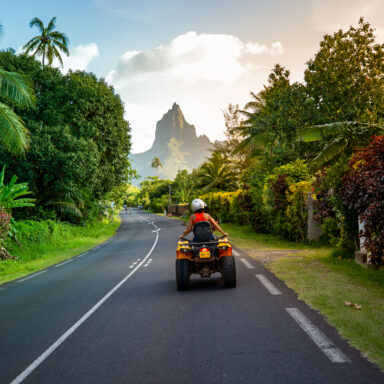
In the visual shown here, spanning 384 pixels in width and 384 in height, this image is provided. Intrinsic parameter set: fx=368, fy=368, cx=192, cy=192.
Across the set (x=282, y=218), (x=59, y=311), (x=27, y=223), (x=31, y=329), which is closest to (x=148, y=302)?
(x=59, y=311)

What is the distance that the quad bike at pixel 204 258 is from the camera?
293 inches

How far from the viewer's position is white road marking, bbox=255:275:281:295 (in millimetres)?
6895

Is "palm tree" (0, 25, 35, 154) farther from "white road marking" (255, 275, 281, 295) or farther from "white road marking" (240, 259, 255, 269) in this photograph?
"white road marking" (255, 275, 281, 295)

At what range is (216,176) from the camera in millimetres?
45875

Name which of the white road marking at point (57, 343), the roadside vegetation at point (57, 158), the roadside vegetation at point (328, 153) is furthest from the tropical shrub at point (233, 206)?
the white road marking at point (57, 343)

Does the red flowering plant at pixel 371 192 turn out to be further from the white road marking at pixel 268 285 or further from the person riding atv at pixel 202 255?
the person riding atv at pixel 202 255

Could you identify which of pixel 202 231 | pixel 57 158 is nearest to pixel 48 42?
pixel 57 158

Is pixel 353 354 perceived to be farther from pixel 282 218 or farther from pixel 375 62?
pixel 375 62

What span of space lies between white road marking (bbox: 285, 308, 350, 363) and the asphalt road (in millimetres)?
11

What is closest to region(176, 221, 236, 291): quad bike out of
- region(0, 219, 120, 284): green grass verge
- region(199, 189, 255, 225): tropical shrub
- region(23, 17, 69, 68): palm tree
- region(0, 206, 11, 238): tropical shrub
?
region(0, 219, 120, 284): green grass verge

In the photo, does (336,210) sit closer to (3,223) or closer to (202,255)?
(202,255)

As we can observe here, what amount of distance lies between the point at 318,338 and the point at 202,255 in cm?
340

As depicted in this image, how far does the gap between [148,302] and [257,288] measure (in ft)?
7.17

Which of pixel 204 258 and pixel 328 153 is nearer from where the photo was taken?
pixel 204 258
